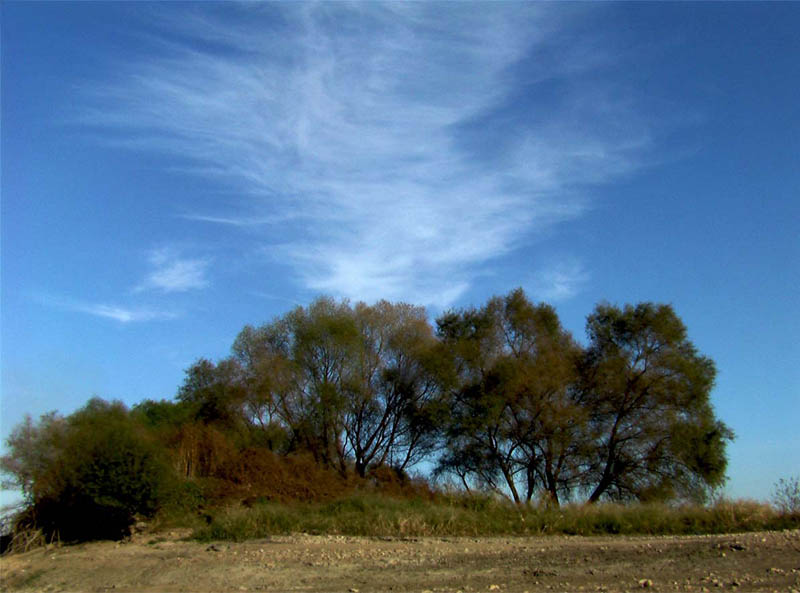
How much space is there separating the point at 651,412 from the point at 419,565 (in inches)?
811

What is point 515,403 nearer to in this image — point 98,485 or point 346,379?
point 346,379

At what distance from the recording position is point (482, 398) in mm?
29609

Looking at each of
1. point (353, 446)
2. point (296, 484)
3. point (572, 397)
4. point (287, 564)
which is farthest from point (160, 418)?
point (287, 564)

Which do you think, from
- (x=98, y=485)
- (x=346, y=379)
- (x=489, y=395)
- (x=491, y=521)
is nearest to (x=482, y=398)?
(x=489, y=395)

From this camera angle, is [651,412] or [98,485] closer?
[98,485]

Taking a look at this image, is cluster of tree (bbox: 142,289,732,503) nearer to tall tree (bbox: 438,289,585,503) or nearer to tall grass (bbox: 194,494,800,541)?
tall tree (bbox: 438,289,585,503)

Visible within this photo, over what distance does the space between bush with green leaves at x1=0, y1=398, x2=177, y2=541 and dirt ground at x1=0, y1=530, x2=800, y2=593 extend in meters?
0.99

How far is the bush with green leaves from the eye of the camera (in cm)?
1562

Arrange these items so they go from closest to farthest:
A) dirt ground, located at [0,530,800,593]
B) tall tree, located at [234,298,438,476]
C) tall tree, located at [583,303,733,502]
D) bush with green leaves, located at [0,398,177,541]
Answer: dirt ground, located at [0,530,800,593] → bush with green leaves, located at [0,398,177,541] → tall tree, located at [583,303,733,502] → tall tree, located at [234,298,438,476]

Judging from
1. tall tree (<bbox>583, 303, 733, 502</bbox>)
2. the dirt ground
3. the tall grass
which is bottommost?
the dirt ground

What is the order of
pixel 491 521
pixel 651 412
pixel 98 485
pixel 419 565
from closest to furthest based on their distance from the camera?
pixel 419 565, pixel 98 485, pixel 491 521, pixel 651 412

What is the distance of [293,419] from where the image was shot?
106 ft

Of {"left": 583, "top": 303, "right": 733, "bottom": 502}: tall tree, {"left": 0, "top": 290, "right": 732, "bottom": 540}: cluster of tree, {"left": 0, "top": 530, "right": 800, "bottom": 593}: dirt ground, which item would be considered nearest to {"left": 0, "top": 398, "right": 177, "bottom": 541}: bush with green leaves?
{"left": 0, "top": 530, "right": 800, "bottom": 593}: dirt ground

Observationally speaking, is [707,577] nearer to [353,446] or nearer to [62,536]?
[62,536]
